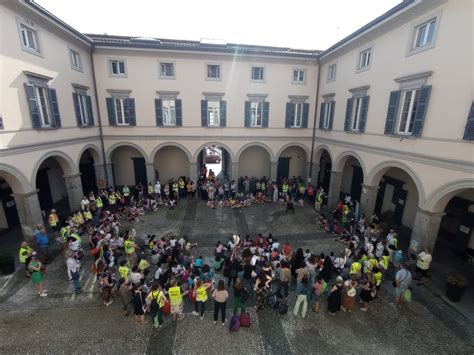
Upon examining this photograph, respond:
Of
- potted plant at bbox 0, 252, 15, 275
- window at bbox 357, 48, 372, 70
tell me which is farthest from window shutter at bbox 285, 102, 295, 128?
potted plant at bbox 0, 252, 15, 275

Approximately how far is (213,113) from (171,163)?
650cm

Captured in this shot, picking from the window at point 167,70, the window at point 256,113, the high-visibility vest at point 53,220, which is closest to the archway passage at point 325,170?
the window at point 256,113

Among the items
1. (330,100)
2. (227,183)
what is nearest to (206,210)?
(227,183)

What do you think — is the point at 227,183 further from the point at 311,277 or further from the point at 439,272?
the point at 439,272

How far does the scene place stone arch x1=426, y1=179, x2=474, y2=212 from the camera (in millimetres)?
9391

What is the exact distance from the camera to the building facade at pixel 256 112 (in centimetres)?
1048

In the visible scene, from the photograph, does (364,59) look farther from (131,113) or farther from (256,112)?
(131,113)

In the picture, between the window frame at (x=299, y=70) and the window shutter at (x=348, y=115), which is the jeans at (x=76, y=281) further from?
the window frame at (x=299, y=70)

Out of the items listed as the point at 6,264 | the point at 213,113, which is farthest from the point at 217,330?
the point at 213,113

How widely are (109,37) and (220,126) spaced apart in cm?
1411

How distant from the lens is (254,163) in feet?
76.3

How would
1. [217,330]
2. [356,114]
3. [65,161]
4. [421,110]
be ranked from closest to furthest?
[217,330] → [421,110] → [65,161] → [356,114]

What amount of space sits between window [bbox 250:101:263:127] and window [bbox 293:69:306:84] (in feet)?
12.1

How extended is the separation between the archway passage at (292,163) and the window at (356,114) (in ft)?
23.0
